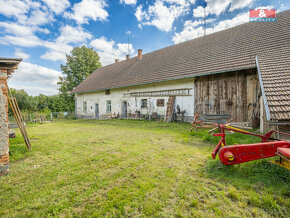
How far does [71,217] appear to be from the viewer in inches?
68.0

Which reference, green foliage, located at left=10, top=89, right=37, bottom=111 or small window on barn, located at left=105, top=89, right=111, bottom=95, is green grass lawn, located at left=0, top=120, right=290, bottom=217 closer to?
small window on barn, located at left=105, top=89, right=111, bottom=95

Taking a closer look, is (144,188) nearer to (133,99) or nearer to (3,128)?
(3,128)

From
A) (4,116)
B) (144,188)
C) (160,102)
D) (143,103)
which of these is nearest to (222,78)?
(160,102)

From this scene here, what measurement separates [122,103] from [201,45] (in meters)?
9.46

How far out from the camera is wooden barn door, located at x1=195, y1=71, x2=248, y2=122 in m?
7.84

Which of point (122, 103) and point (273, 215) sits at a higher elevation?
point (122, 103)

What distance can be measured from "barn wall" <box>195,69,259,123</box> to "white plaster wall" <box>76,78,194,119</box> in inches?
29.3

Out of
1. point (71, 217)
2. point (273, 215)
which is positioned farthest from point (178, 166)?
point (71, 217)

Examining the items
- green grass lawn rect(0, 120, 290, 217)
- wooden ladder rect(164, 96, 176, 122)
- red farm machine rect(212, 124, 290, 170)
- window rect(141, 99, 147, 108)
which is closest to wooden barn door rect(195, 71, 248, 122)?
wooden ladder rect(164, 96, 176, 122)

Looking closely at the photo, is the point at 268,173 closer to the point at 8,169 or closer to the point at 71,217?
the point at 71,217

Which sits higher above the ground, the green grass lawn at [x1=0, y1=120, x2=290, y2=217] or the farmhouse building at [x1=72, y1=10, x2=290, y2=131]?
the farmhouse building at [x1=72, y1=10, x2=290, y2=131]

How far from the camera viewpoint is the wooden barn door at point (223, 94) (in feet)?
25.7

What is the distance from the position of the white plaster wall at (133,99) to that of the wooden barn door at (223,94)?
0.64 m

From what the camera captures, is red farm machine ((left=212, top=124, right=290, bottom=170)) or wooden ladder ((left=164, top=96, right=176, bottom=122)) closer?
red farm machine ((left=212, top=124, right=290, bottom=170))
